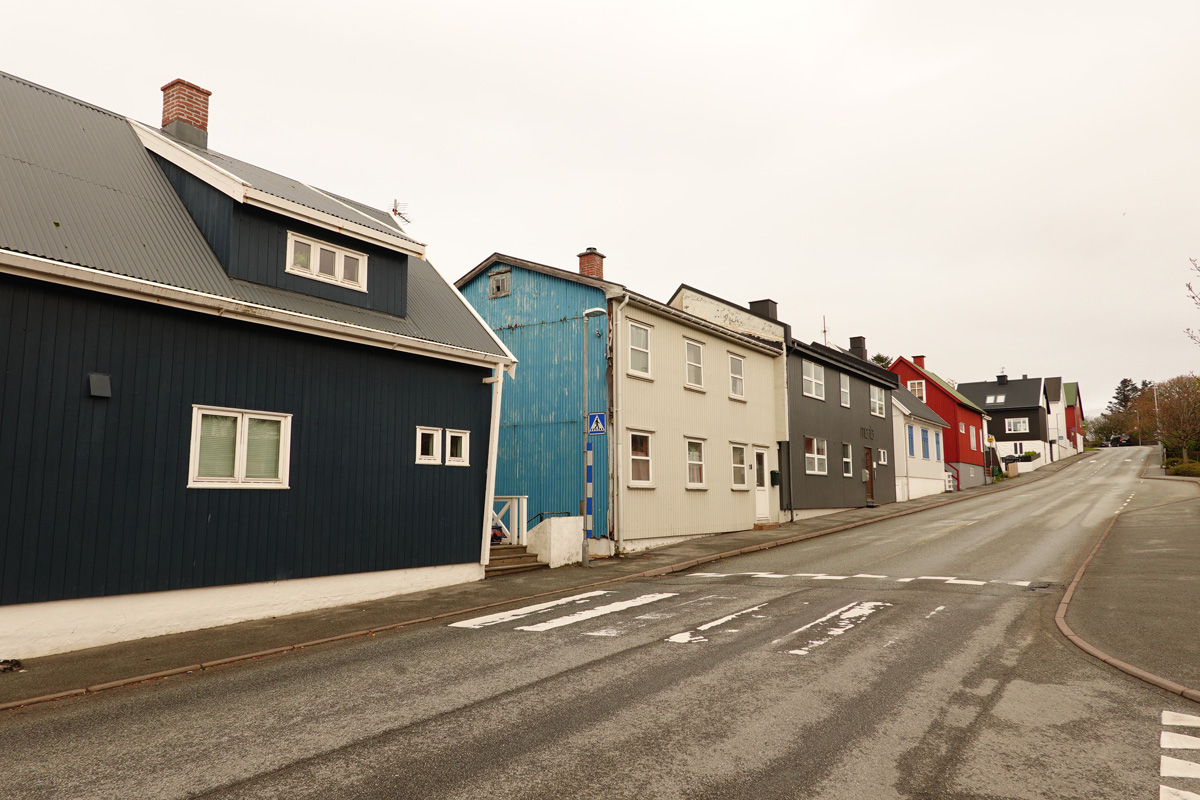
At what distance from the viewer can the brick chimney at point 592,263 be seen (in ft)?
76.4

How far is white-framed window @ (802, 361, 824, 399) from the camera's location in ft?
95.8

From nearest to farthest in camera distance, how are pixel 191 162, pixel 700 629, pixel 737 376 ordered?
pixel 700 629, pixel 191 162, pixel 737 376

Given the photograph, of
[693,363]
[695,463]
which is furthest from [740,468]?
[693,363]

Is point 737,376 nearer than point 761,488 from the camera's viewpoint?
Yes

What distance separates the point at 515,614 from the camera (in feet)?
38.6

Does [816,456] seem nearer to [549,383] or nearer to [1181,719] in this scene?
[549,383]

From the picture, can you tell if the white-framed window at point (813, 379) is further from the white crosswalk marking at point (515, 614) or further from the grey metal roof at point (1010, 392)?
the grey metal roof at point (1010, 392)

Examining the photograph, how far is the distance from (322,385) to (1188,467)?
58072 mm

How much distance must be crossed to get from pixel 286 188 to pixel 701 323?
488 inches

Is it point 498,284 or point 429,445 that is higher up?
point 498,284

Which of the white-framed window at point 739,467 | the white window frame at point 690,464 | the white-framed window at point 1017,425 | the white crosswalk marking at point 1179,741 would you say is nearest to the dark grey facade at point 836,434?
the white-framed window at point 739,467

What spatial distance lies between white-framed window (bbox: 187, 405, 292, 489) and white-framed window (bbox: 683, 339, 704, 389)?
42.6ft

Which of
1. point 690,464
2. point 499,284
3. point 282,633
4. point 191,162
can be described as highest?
point 499,284

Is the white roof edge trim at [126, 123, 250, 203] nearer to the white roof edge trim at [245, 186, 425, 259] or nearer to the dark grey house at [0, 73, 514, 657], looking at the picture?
the dark grey house at [0, 73, 514, 657]
